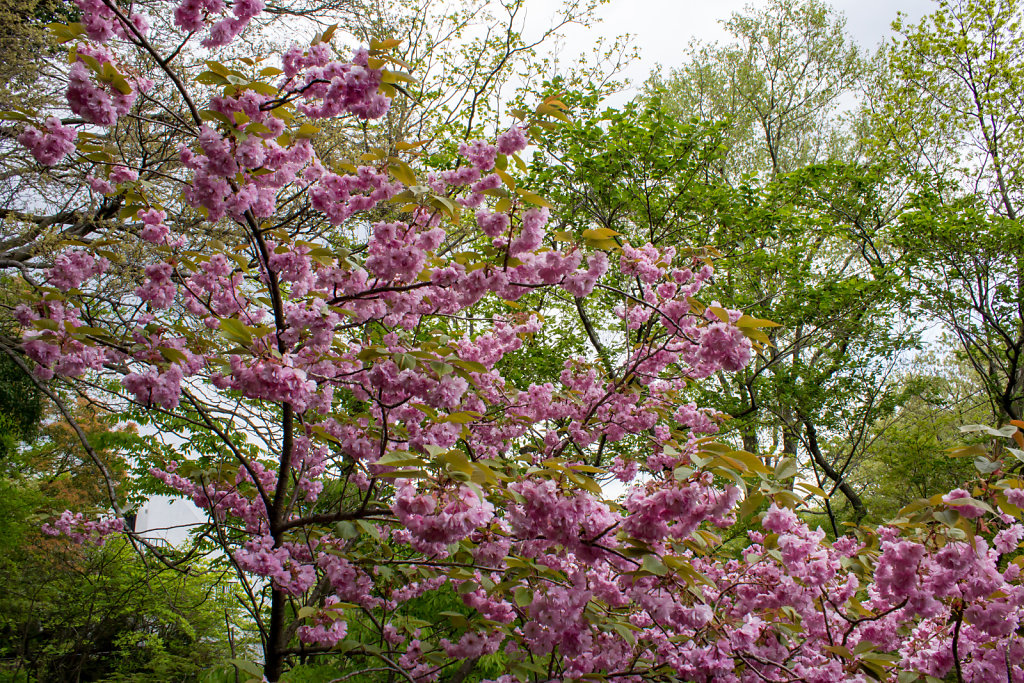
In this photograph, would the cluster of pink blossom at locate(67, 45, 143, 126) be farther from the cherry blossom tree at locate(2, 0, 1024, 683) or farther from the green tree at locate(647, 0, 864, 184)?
the green tree at locate(647, 0, 864, 184)

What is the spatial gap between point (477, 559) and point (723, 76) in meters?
13.5

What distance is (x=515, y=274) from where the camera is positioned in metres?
2.45

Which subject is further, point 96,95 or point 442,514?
point 96,95

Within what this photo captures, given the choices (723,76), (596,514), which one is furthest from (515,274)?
(723,76)

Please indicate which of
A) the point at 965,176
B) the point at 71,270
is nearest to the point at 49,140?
the point at 71,270

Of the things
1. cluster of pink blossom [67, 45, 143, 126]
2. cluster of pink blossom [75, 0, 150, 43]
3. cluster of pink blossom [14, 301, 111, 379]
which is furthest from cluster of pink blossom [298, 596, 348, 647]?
cluster of pink blossom [75, 0, 150, 43]

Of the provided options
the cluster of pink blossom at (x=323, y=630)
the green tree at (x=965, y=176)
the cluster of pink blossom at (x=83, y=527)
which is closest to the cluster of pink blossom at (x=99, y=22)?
the cluster of pink blossom at (x=323, y=630)

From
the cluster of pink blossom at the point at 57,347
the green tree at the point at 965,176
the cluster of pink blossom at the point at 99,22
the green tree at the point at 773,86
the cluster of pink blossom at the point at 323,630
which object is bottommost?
the cluster of pink blossom at the point at 323,630

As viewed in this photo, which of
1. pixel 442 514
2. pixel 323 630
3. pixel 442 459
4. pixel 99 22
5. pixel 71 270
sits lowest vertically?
pixel 323 630

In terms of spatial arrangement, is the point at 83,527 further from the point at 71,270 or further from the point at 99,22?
the point at 99,22

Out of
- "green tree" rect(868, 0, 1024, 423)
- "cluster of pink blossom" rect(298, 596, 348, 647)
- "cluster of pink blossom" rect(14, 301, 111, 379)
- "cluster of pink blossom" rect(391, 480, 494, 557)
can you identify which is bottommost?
"cluster of pink blossom" rect(298, 596, 348, 647)

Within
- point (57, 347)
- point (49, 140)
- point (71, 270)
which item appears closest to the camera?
point (57, 347)

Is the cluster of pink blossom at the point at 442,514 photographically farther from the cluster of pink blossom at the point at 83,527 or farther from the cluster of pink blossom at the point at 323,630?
the cluster of pink blossom at the point at 83,527

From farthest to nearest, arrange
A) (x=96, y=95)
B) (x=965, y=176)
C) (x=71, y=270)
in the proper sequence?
(x=965, y=176), (x=71, y=270), (x=96, y=95)
